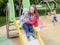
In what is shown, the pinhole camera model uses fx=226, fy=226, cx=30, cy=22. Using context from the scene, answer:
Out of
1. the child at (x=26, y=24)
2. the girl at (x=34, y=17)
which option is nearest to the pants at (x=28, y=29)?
the child at (x=26, y=24)

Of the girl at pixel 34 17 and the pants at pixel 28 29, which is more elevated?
the girl at pixel 34 17

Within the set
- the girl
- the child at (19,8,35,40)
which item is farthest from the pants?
the girl

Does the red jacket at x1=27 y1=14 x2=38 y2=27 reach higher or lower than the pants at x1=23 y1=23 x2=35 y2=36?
higher

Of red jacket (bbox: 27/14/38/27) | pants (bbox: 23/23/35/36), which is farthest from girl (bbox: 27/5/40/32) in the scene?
pants (bbox: 23/23/35/36)

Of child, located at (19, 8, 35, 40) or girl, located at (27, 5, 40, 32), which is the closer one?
girl, located at (27, 5, 40, 32)

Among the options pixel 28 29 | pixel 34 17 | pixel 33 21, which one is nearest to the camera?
pixel 33 21

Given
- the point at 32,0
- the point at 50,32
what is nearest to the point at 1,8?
the point at 32,0

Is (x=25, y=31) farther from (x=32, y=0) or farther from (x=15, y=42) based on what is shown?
(x=32, y=0)

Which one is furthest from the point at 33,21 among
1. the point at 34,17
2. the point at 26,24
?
the point at 26,24

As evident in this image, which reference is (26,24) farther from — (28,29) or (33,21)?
(33,21)

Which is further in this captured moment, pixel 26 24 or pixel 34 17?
pixel 26 24

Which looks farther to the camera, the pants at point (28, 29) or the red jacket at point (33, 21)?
the pants at point (28, 29)

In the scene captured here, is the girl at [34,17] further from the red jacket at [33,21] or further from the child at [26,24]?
the child at [26,24]

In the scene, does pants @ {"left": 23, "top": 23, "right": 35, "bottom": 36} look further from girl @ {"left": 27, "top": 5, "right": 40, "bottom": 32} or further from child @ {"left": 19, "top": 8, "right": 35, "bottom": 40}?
girl @ {"left": 27, "top": 5, "right": 40, "bottom": 32}
